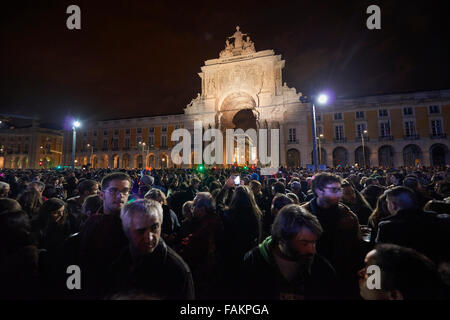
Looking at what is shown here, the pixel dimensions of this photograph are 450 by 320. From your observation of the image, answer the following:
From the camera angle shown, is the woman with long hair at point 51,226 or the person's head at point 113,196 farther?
the woman with long hair at point 51,226

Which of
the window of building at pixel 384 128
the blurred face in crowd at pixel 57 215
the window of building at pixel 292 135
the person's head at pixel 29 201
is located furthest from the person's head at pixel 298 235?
the window of building at pixel 384 128

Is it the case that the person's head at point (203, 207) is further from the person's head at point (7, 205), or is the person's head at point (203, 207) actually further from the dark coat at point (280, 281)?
the person's head at point (7, 205)

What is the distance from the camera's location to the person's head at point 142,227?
1707mm

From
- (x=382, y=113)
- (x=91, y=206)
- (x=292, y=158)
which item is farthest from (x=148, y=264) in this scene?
(x=382, y=113)

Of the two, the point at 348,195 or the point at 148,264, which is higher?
the point at 348,195

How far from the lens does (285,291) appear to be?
65.4 inches

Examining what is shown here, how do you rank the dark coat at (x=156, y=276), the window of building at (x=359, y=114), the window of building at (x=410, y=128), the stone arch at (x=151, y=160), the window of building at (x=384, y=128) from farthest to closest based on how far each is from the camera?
the stone arch at (x=151, y=160) → the window of building at (x=359, y=114) → the window of building at (x=384, y=128) → the window of building at (x=410, y=128) → the dark coat at (x=156, y=276)

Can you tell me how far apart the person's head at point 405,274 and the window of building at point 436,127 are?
142ft

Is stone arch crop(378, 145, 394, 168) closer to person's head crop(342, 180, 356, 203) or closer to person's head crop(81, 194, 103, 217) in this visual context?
person's head crop(342, 180, 356, 203)

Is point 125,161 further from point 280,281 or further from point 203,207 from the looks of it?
point 280,281

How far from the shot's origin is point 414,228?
85.9 inches

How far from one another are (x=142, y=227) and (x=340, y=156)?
3905cm

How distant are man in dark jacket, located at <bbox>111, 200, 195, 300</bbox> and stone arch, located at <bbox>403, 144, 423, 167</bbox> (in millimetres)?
41144

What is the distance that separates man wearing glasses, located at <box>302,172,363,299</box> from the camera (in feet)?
7.40
